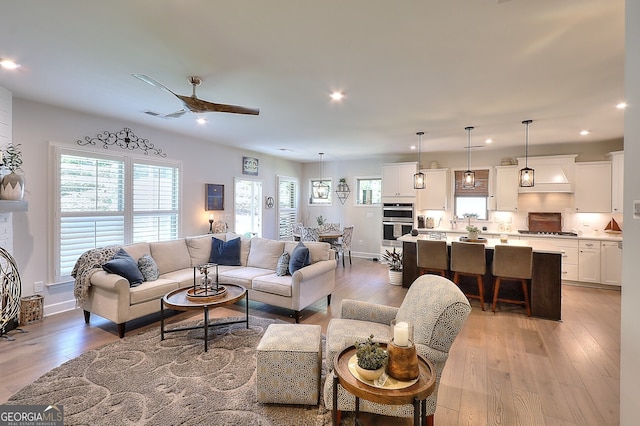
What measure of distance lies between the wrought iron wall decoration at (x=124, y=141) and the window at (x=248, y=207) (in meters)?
2.04

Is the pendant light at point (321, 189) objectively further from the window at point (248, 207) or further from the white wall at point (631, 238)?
the white wall at point (631, 238)

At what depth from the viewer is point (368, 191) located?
828 cm

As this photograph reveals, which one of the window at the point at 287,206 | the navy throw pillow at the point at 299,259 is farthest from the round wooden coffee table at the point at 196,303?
the window at the point at 287,206

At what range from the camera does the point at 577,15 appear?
6.53 ft

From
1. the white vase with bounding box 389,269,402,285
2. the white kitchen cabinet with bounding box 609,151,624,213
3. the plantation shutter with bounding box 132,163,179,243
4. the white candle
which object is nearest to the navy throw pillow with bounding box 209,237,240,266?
the plantation shutter with bounding box 132,163,179,243

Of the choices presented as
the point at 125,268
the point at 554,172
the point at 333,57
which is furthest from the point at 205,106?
the point at 554,172

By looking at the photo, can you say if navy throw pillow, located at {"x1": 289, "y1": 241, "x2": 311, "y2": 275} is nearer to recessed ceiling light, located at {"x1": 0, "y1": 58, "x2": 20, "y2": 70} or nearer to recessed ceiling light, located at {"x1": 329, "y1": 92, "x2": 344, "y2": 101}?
recessed ceiling light, located at {"x1": 329, "y1": 92, "x2": 344, "y2": 101}

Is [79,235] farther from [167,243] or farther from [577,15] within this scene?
[577,15]

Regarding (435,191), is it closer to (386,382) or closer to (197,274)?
(197,274)

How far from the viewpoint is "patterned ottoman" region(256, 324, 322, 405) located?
7.18 feet

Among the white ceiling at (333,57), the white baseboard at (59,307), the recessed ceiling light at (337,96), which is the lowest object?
the white baseboard at (59,307)

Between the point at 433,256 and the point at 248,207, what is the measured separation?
174 inches

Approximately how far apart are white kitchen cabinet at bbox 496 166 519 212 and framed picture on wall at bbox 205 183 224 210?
590cm

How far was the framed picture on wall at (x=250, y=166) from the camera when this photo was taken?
23.1 ft
